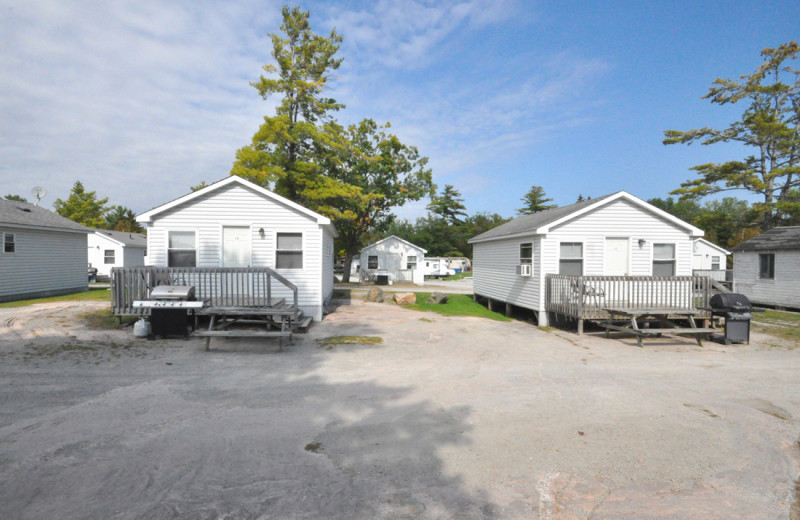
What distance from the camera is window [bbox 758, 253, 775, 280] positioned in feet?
62.2

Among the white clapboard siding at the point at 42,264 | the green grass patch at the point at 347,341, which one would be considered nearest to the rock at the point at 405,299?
the green grass patch at the point at 347,341

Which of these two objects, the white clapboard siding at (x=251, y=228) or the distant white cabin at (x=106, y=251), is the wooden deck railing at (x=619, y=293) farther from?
the distant white cabin at (x=106, y=251)

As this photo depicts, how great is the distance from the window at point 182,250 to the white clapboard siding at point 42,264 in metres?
9.53

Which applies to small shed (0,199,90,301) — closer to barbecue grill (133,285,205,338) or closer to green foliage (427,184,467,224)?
barbecue grill (133,285,205,338)

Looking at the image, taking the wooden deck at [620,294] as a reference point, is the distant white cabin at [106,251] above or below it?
above

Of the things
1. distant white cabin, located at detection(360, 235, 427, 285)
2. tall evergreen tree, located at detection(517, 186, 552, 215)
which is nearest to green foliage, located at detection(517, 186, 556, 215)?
tall evergreen tree, located at detection(517, 186, 552, 215)

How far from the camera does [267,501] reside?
3.24 m

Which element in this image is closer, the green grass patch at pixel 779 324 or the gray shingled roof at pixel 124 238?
the green grass patch at pixel 779 324

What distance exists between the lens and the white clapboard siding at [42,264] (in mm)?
16422

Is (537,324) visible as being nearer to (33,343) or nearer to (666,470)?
(666,470)

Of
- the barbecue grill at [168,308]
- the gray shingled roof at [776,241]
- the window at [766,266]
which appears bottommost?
the barbecue grill at [168,308]

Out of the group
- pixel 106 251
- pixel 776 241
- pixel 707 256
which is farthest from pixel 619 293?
pixel 106 251

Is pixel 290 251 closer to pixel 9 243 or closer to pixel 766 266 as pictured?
pixel 9 243

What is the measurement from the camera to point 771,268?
19031mm
